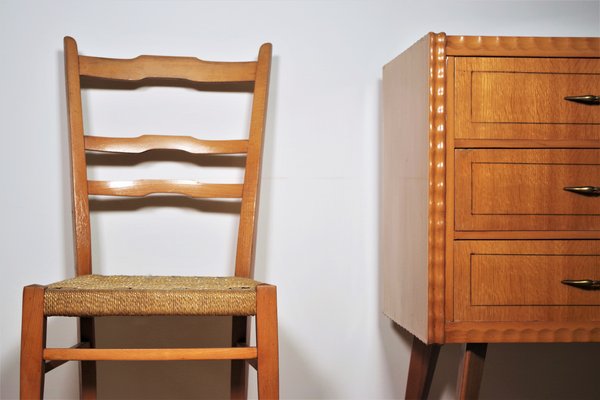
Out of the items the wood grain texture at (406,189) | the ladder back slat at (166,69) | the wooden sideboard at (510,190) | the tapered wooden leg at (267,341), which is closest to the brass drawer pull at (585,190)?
the wooden sideboard at (510,190)

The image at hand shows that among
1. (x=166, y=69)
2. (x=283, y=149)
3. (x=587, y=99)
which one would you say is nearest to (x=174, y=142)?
(x=166, y=69)

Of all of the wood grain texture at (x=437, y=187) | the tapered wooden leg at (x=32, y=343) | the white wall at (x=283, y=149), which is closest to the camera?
the tapered wooden leg at (x=32, y=343)

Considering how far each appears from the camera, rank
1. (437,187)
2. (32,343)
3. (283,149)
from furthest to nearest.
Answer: (283,149) → (437,187) → (32,343)

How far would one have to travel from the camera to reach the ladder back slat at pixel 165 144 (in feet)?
4.56

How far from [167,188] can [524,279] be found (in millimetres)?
723

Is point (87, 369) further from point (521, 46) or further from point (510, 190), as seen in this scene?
point (521, 46)

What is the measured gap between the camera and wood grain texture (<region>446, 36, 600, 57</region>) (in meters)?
1.18

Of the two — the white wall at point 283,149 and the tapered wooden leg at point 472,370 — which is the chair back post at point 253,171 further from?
the tapered wooden leg at point 472,370

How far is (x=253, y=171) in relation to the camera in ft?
Answer: 4.54

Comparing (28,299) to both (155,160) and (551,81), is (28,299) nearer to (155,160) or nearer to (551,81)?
(155,160)

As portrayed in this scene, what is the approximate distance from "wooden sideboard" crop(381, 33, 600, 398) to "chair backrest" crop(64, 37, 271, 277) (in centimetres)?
36

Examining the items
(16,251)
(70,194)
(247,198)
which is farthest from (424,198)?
(16,251)

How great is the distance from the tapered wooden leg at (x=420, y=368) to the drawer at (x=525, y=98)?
47cm

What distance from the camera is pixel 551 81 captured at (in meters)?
1.19
